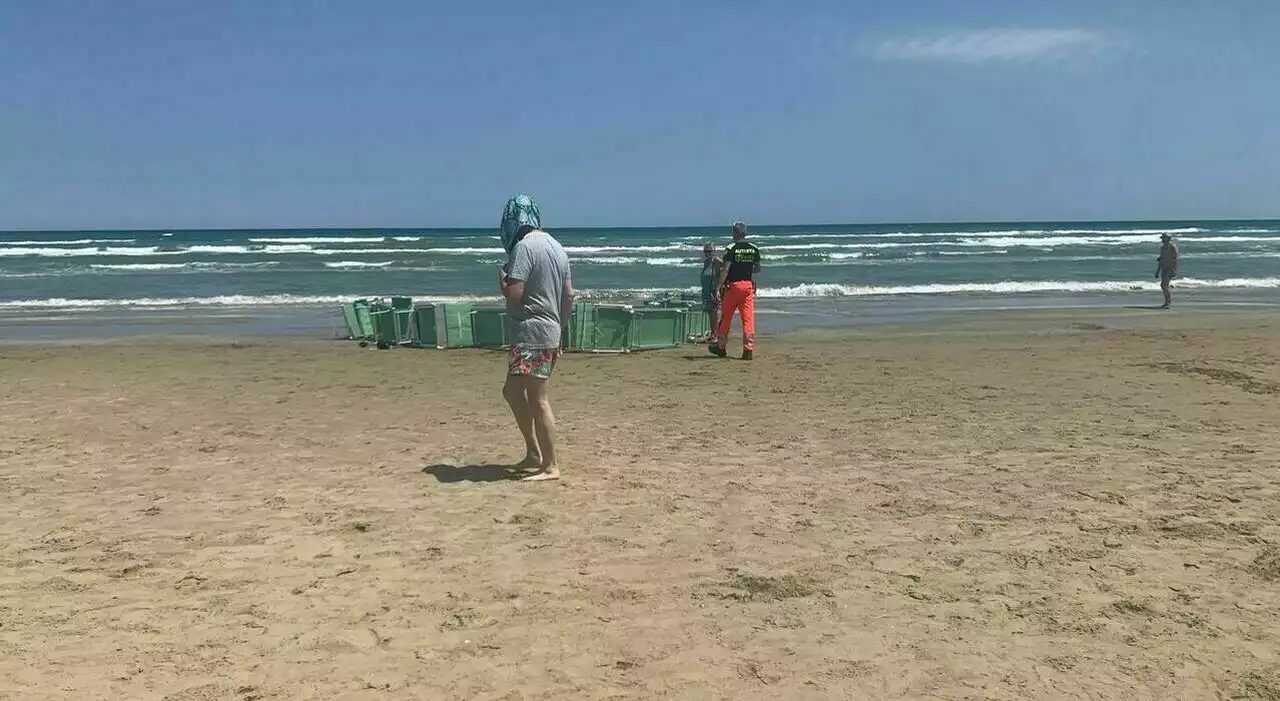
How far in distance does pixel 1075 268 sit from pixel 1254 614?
1222 inches

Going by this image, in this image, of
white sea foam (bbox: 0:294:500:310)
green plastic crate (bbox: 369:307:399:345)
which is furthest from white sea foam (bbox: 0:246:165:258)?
green plastic crate (bbox: 369:307:399:345)

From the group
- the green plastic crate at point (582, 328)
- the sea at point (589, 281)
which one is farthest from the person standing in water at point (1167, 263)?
the green plastic crate at point (582, 328)

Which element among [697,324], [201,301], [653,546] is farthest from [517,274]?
[201,301]

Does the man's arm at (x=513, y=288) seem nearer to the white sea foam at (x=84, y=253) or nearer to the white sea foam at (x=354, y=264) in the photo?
the white sea foam at (x=354, y=264)

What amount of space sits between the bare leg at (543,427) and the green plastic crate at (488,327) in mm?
6238

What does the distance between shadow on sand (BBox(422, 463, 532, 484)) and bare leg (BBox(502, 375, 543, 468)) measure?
84mm

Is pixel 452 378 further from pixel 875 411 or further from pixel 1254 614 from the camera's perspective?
pixel 1254 614

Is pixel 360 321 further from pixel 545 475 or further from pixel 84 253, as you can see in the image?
pixel 84 253

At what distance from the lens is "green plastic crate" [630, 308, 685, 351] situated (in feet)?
38.2

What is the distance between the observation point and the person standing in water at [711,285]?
12.3 metres

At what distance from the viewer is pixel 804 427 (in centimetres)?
707

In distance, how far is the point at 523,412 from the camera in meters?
5.48

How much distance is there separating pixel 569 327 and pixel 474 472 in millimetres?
6053

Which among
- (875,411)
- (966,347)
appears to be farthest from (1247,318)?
(875,411)
